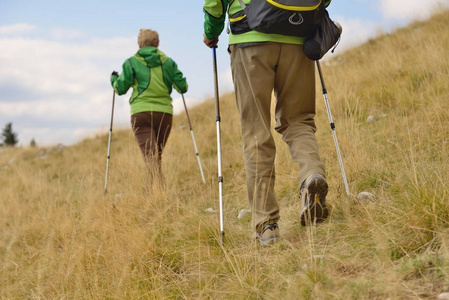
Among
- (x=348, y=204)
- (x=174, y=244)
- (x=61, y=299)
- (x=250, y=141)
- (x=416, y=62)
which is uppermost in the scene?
(x=416, y=62)

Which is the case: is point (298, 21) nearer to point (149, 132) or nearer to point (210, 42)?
point (210, 42)

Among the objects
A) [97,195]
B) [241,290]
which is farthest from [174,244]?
[97,195]

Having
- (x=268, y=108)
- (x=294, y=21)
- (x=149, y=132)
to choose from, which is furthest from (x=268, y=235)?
(x=149, y=132)

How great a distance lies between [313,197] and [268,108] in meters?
0.72

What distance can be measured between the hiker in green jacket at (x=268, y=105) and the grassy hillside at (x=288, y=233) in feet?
0.89

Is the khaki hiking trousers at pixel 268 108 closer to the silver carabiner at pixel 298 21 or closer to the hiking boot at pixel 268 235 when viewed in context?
the hiking boot at pixel 268 235

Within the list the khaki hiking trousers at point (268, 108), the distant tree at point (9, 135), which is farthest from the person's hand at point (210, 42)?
the distant tree at point (9, 135)

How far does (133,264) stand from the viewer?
315cm

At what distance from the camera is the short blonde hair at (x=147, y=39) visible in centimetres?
573

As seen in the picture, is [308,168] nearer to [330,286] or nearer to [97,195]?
[330,286]

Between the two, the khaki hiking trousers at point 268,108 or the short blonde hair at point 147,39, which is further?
the short blonde hair at point 147,39

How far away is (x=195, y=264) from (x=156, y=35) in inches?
149

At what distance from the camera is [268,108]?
3.04m

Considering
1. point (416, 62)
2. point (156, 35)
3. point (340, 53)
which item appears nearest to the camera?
point (156, 35)
